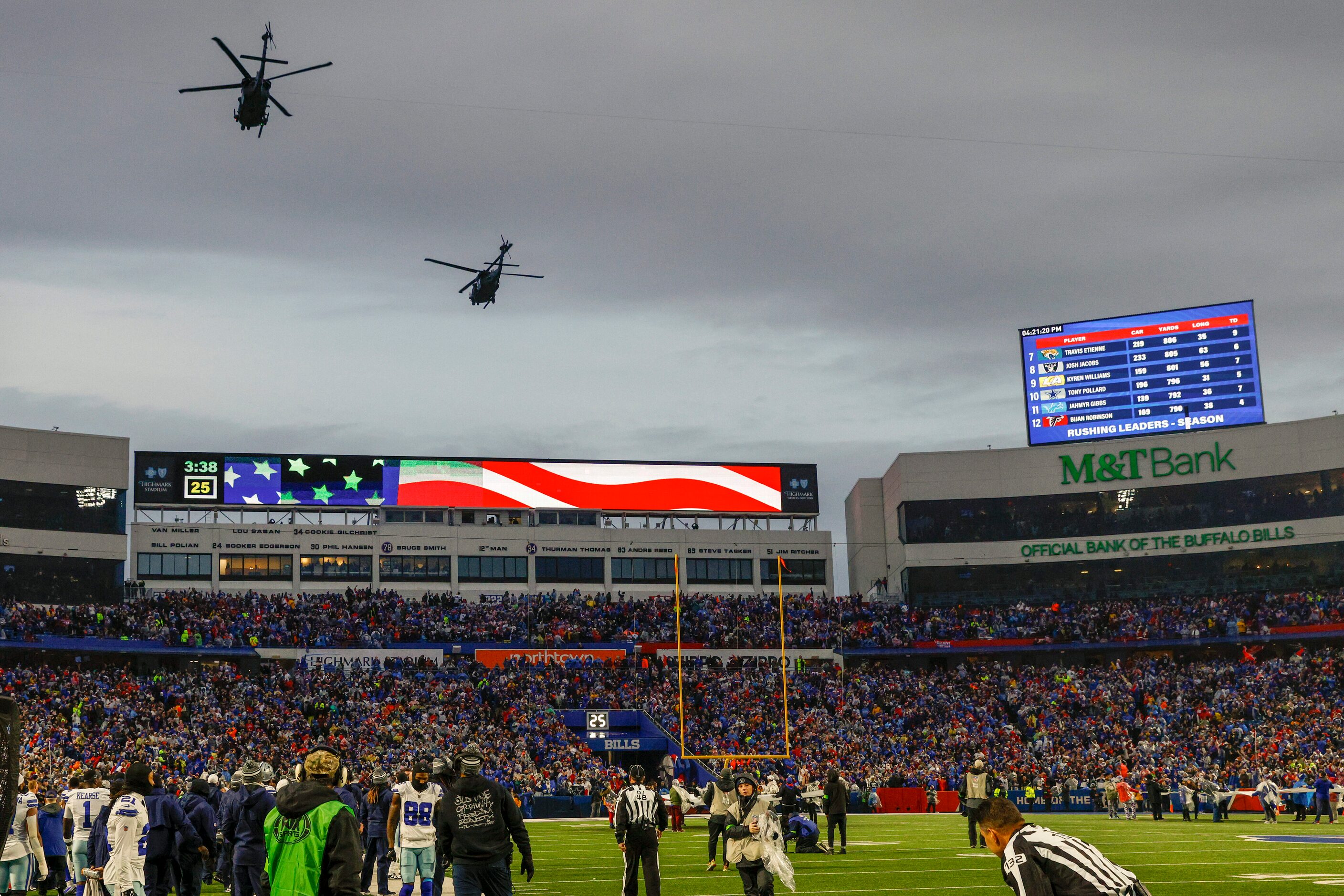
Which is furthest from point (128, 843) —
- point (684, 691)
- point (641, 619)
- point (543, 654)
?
point (641, 619)

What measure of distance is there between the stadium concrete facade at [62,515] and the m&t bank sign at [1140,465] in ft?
146

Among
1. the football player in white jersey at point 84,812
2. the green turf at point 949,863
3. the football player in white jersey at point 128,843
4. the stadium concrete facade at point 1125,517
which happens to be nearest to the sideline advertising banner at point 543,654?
the stadium concrete facade at point 1125,517

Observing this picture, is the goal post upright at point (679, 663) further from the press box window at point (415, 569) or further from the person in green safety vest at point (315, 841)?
the person in green safety vest at point (315, 841)

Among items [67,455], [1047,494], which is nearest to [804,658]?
[1047,494]

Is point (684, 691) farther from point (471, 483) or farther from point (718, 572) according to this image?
point (471, 483)

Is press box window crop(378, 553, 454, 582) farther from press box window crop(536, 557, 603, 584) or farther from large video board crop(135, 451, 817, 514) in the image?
press box window crop(536, 557, 603, 584)

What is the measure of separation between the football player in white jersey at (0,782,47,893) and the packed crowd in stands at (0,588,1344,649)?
42.6 m

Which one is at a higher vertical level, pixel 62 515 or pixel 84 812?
pixel 62 515

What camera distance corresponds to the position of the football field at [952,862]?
18.9 m

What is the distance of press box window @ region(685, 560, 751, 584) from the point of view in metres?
70.6

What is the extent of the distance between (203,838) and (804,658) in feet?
171

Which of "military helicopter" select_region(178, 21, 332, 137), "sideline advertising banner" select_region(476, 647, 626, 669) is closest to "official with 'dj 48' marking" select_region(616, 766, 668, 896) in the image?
"military helicopter" select_region(178, 21, 332, 137)

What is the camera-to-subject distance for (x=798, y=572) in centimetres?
7206

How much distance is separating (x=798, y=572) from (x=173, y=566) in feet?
99.2
